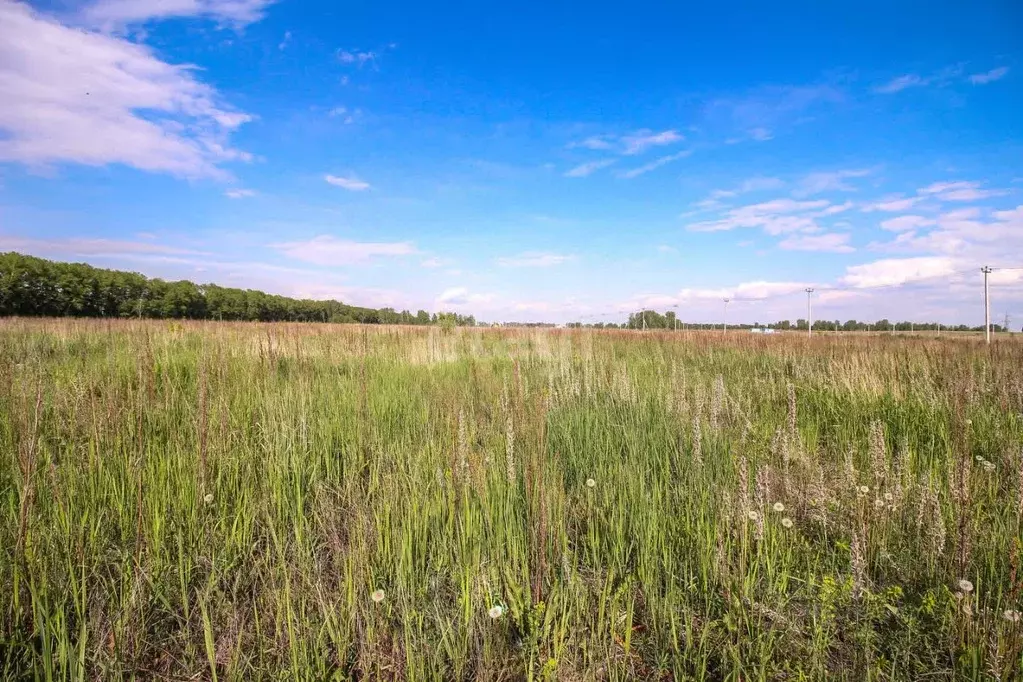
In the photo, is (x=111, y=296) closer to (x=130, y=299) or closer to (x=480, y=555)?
(x=130, y=299)

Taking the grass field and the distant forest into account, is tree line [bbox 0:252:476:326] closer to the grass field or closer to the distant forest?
the distant forest

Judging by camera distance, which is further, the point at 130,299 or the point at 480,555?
the point at 130,299

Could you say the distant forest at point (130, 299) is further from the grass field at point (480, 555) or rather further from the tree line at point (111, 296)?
the grass field at point (480, 555)

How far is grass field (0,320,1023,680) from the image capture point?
158 centimetres

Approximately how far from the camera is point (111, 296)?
183 ft

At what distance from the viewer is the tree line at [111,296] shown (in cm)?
3978

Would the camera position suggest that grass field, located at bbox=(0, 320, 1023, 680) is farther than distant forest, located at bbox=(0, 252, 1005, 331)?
No

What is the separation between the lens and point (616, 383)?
546 centimetres

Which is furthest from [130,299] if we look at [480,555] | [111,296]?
[480,555]

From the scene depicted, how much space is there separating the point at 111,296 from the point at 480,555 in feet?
248

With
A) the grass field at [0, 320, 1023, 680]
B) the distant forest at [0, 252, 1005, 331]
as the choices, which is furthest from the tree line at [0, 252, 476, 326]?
the grass field at [0, 320, 1023, 680]

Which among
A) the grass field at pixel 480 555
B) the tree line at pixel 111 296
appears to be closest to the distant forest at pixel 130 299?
the tree line at pixel 111 296

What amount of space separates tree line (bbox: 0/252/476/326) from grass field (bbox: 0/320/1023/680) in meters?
14.7

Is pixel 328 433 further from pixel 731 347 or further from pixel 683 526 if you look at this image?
pixel 731 347
